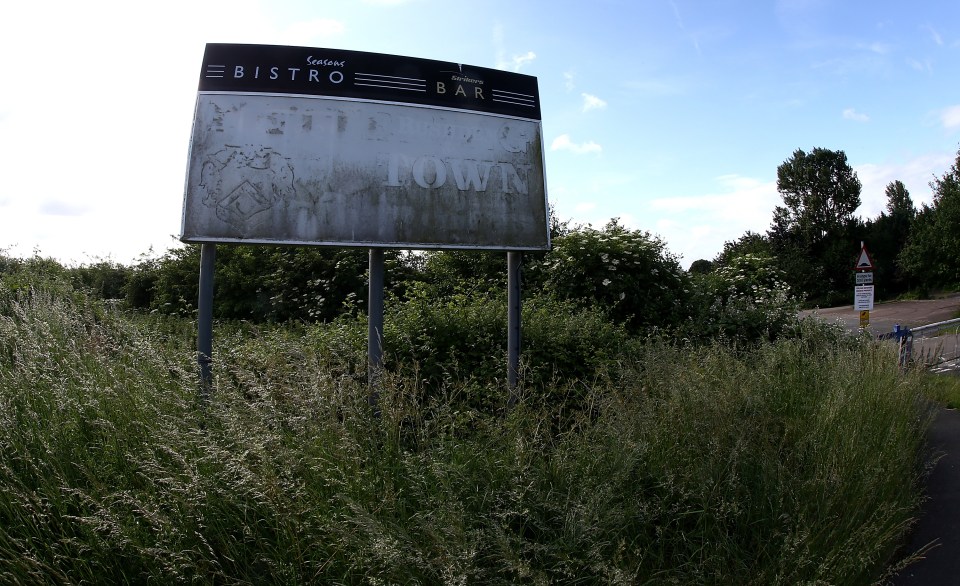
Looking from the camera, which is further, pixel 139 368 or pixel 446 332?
pixel 446 332

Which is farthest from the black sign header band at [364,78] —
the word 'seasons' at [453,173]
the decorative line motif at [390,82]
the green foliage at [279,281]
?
the green foliage at [279,281]

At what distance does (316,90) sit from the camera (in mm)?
4973

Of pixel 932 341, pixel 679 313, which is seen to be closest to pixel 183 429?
pixel 679 313

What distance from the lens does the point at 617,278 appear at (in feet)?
28.5

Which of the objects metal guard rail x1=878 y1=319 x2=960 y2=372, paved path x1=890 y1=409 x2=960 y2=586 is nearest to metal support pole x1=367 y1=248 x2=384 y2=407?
paved path x1=890 y1=409 x2=960 y2=586

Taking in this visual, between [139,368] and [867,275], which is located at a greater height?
[867,275]

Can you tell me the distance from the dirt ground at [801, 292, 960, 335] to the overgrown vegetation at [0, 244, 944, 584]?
968 inches

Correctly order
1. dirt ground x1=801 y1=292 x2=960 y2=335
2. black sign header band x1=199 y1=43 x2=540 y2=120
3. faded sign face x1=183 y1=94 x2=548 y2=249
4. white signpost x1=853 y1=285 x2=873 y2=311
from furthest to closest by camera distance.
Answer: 1. dirt ground x1=801 y1=292 x2=960 y2=335
2. white signpost x1=853 y1=285 x2=873 y2=311
3. black sign header band x1=199 y1=43 x2=540 y2=120
4. faded sign face x1=183 y1=94 x2=548 y2=249

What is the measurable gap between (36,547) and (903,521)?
188 inches

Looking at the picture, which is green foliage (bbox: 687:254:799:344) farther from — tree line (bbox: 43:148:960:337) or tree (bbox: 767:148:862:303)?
tree (bbox: 767:148:862:303)

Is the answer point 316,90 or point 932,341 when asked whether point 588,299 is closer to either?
point 316,90

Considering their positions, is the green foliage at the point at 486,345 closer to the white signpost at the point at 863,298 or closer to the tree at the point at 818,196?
the white signpost at the point at 863,298

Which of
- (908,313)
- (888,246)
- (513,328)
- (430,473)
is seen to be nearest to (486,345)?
(513,328)

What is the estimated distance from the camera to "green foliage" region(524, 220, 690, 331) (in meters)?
8.66
